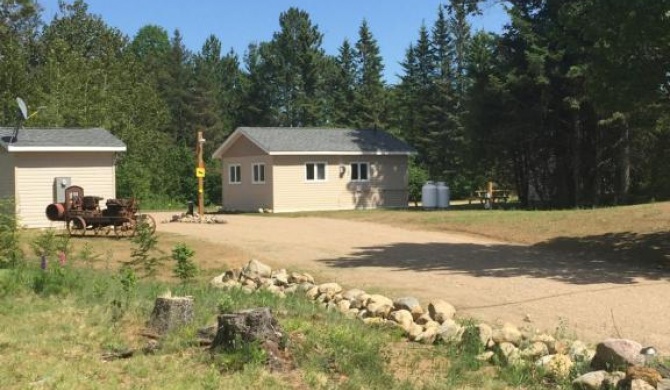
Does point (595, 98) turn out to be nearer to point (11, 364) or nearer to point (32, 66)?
point (11, 364)

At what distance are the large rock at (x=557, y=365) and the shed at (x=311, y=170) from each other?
88.6ft

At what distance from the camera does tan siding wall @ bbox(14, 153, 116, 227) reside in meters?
23.4

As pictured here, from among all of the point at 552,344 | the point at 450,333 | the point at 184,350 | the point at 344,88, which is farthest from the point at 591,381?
the point at 344,88

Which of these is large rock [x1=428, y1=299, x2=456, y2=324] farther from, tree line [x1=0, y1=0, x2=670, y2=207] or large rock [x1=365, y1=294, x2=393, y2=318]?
tree line [x1=0, y1=0, x2=670, y2=207]

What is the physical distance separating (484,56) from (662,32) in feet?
62.0

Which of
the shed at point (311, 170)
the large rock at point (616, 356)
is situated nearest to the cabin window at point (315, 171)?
the shed at point (311, 170)

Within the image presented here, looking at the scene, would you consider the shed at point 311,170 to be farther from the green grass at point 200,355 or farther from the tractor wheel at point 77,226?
the green grass at point 200,355

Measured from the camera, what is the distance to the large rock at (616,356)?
574 centimetres

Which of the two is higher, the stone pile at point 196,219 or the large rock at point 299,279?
the stone pile at point 196,219

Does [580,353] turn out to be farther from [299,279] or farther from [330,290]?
[299,279]

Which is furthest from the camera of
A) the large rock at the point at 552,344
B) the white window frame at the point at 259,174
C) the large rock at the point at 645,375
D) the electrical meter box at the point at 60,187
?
the white window frame at the point at 259,174

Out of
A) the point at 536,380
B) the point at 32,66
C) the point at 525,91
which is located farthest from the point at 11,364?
the point at 32,66

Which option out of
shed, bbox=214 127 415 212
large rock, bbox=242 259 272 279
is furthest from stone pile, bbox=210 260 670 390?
shed, bbox=214 127 415 212

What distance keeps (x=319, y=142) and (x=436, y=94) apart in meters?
31.6
